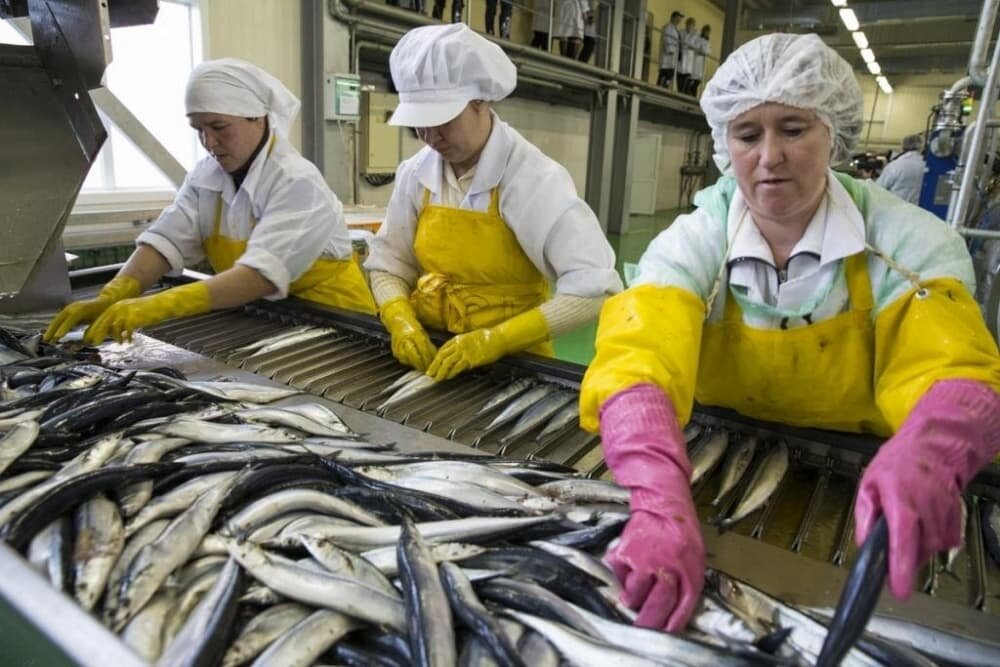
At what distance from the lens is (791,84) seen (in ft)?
4.56

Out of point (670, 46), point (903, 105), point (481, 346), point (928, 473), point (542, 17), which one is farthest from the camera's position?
point (903, 105)

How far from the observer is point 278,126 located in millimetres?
2982

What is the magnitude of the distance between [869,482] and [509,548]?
0.63 m

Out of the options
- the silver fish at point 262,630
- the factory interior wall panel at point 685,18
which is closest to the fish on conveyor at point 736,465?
the silver fish at point 262,630

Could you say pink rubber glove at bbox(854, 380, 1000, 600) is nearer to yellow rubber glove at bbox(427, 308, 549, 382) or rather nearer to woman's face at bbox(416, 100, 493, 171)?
yellow rubber glove at bbox(427, 308, 549, 382)

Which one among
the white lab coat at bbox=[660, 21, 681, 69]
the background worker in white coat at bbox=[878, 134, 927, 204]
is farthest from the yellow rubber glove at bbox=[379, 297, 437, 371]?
the white lab coat at bbox=[660, 21, 681, 69]

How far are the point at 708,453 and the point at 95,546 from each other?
54.0 inches

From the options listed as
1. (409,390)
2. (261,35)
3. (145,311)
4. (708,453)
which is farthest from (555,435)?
(261,35)

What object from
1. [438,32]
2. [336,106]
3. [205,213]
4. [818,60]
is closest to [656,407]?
[818,60]

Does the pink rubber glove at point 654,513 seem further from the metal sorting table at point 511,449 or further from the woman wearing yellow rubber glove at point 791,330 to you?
the metal sorting table at point 511,449

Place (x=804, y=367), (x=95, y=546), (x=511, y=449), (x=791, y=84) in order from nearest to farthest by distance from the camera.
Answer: (x=95, y=546) → (x=791, y=84) → (x=804, y=367) → (x=511, y=449)

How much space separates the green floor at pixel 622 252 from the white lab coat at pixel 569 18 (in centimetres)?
351

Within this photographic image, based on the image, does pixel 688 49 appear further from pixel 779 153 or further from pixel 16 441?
pixel 16 441

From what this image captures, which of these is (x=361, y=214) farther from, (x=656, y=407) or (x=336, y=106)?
(x=656, y=407)
